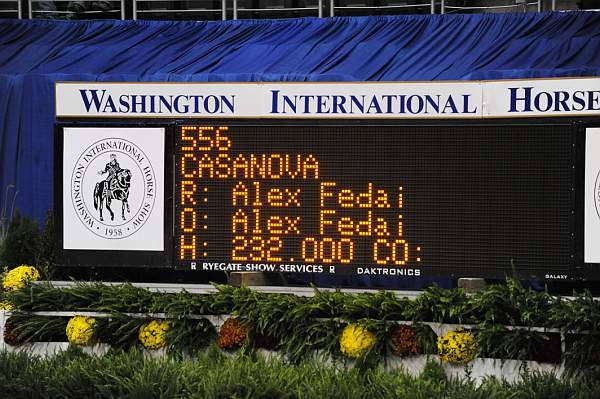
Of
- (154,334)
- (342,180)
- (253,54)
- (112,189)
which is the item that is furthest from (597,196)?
(253,54)

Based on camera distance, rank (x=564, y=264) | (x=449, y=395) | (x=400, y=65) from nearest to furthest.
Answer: (x=449, y=395)
(x=564, y=264)
(x=400, y=65)

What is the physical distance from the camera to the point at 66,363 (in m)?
10.8

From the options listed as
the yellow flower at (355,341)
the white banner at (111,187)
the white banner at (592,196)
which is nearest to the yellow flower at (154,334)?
the white banner at (111,187)

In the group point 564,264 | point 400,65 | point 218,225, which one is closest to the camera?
point 564,264

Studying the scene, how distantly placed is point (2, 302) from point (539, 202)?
520 centimetres

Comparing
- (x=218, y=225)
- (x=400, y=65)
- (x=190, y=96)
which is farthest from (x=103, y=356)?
(x=400, y=65)

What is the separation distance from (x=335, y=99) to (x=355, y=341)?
231 centimetres

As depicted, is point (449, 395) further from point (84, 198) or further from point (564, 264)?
point (84, 198)

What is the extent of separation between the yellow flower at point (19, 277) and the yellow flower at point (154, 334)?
1.36 meters

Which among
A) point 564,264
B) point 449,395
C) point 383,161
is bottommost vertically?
point 449,395

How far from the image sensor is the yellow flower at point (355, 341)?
10.5 meters

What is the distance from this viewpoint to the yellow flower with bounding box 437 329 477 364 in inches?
405

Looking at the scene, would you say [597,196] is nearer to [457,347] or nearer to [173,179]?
[457,347]

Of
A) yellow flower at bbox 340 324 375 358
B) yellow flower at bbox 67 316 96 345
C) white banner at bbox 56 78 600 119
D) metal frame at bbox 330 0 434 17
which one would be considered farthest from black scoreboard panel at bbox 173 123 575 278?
metal frame at bbox 330 0 434 17
